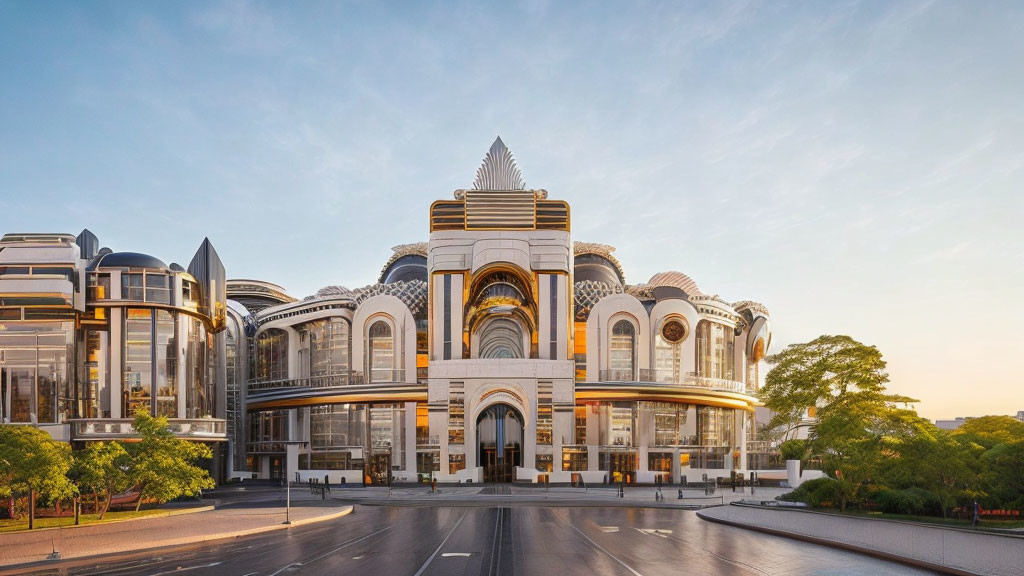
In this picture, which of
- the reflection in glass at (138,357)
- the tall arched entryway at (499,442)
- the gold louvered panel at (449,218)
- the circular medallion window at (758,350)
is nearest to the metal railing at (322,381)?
the tall arched entryway at (499,442)

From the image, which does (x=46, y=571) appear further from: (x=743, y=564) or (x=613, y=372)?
(x=613, y=372)

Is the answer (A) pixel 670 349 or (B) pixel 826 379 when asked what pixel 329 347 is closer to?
(A) pixel 670 349

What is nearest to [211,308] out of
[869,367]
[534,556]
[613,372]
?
[613,372]

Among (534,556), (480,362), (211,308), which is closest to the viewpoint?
(534,556)

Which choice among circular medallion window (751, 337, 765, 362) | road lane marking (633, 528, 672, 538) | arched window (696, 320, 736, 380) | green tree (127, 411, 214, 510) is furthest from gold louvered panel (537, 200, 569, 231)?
road lane marking (633, 528, 672, 538)

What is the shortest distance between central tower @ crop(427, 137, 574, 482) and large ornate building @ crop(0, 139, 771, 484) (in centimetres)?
15

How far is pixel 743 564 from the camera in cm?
2138

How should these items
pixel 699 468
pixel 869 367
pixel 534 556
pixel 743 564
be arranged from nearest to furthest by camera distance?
pixel 743 564 → pixel 534 556 → pixel 869 367 → pixel 699 468

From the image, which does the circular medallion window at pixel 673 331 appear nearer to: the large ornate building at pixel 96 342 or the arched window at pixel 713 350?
the arched window at pixel 713 350

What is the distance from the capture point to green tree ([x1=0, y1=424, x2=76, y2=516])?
3256 centimetres

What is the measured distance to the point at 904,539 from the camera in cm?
2566

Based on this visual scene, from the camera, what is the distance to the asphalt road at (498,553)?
20594mm

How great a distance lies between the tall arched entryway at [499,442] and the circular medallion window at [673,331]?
59.0ft

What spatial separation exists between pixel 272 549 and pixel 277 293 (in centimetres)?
7925
